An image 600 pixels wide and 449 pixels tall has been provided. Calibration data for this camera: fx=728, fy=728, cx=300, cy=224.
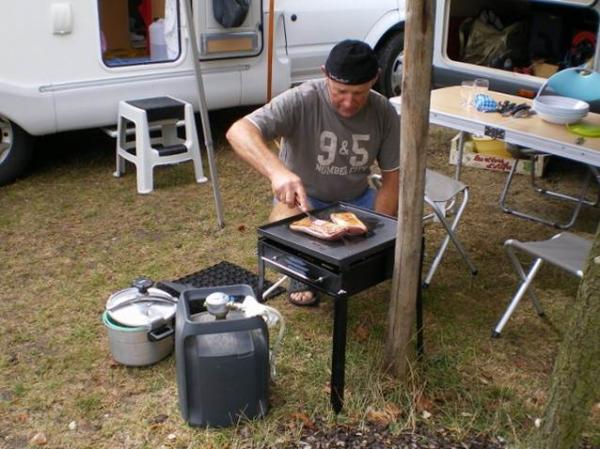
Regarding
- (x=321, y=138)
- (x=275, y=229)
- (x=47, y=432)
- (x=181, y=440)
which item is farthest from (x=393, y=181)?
(x=47, y=432)

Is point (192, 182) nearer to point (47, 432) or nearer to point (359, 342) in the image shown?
point (359, 342)

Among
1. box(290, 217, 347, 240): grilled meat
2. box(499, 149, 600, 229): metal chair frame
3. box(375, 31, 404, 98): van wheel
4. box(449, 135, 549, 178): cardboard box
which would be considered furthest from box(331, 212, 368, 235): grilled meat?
box(375, 31, 404, 98): van wheel

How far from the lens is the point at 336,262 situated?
2.66 m

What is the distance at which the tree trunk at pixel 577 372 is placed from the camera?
2.10 m

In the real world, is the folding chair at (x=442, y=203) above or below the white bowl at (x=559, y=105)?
below

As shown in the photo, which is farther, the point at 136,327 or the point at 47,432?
the point at 136,327

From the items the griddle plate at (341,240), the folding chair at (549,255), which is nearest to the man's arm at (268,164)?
the griddle plate at (341,240)

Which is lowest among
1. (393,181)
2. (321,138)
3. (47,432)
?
(47,432)

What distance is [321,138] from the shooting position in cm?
356

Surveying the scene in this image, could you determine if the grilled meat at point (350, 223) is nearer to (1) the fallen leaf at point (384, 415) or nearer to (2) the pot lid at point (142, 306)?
(1) the fallen leaf at point (384, 415)

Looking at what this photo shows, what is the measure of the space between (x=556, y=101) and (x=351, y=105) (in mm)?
1516

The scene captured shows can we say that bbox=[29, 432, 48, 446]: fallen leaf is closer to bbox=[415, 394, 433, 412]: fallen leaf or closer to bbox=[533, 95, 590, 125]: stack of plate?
bbox=[415, 394, 433, 412]: fallen leaf

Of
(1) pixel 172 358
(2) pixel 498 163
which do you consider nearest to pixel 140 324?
(1) pixel 172 358

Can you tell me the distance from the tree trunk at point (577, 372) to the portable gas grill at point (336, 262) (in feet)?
2.58
